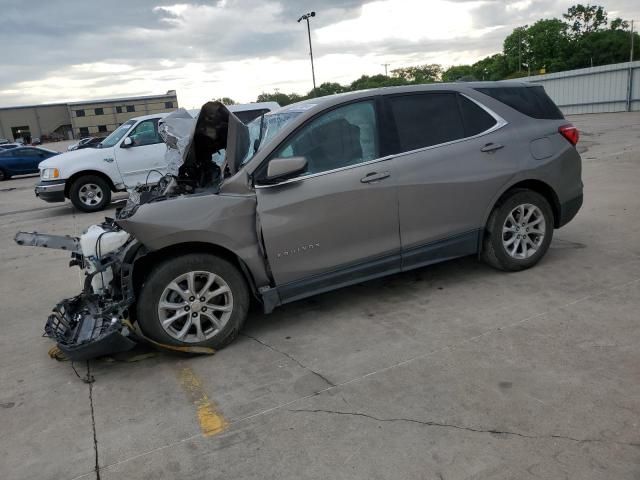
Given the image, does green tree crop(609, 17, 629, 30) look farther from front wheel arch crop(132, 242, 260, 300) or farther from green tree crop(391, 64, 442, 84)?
front wheel arch crop(132, 242, 260, 300)

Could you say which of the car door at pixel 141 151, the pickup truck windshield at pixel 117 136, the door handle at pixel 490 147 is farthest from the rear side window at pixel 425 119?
the pickup truck windshield at pixel 117 136

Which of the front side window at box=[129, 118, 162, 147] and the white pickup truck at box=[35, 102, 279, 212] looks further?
the front side window at box=[129, 118, 162, 147]

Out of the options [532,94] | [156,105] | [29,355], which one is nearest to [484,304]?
[532,94]

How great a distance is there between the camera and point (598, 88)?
3241cm

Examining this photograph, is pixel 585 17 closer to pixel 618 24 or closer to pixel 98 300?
pixel 618 24

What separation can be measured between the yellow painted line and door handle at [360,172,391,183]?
1.98m

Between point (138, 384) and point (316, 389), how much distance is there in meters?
1.27

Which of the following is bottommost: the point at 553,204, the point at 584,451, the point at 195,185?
the point at 584,451

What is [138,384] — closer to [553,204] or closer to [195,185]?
[195,185]

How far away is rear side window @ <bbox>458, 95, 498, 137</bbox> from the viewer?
15.6 feet

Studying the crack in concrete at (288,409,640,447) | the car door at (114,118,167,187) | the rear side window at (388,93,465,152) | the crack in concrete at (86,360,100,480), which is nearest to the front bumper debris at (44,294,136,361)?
the crack in concrete at (86,360,100,480)

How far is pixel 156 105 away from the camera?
79375 mm

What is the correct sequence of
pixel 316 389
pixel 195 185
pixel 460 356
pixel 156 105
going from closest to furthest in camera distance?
pixel 316 389 < pixel 460 356 < pixel 195 185 < pixel 156 105

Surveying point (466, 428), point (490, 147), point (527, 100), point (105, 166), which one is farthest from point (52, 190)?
point (466, 428)
